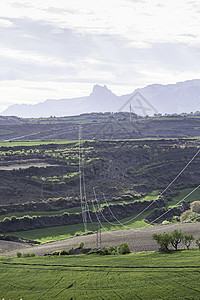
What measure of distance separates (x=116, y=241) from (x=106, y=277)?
2344 cm

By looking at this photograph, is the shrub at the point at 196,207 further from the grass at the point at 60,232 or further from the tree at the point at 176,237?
the tree at the point at 176,237

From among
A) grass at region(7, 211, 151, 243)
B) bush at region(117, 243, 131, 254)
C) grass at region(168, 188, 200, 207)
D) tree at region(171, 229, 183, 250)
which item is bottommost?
grass at region(7, 211, 151, 243)

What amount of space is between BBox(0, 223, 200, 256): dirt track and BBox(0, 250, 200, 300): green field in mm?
8062

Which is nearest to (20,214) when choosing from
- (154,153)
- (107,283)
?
(107,283)

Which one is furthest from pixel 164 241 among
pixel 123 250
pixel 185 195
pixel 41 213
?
pixel 185 195

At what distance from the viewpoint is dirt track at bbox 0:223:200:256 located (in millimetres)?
63312

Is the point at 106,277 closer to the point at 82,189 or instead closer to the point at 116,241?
the point at 116,241

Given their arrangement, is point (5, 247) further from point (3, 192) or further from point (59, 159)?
point (59, 159)

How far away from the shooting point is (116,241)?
225 feet

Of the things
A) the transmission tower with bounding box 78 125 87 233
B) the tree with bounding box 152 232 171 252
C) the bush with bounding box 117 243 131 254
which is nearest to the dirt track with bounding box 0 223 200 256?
the bush with bounding box 117 243 131 254

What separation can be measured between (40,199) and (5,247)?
27892 mm

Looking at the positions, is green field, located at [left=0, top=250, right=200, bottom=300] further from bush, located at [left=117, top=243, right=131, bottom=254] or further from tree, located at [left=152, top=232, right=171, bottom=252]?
bush, located at [left=117, top=243, right=131, bottom=254]

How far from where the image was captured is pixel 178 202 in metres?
104

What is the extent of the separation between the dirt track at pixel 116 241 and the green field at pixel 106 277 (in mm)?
8062
